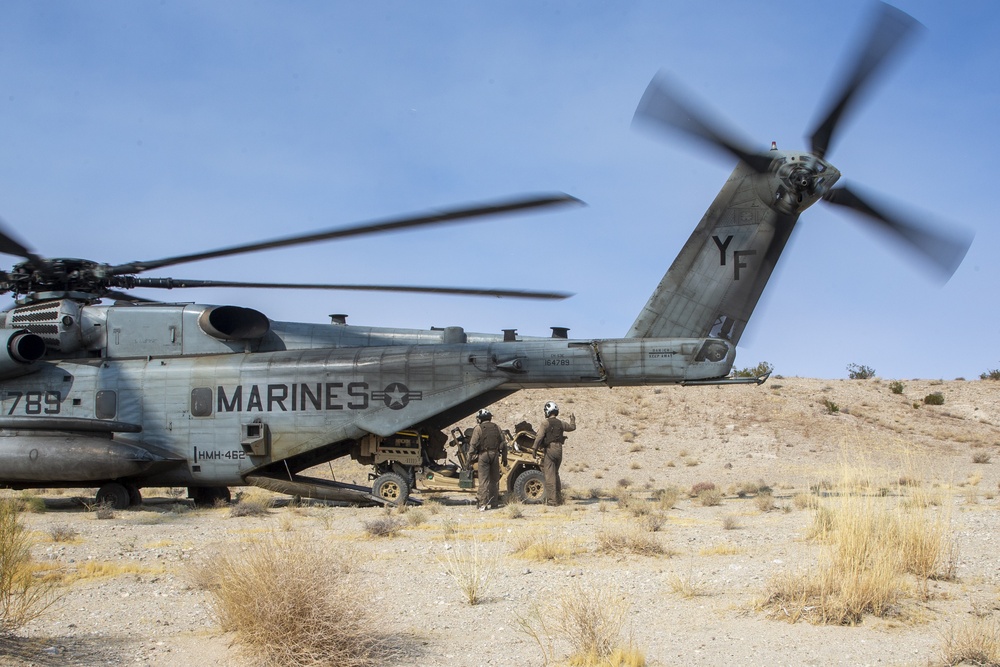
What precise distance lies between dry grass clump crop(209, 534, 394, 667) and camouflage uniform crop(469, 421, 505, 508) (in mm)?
9372

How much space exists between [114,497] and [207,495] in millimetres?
2134

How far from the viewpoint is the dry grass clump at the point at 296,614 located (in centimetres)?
583

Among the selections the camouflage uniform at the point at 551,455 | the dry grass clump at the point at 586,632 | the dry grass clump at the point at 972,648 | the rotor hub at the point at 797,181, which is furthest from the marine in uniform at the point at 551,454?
the dry grass clump at the point at 972,648

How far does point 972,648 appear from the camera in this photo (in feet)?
18.1

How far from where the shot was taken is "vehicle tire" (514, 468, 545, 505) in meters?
16.3

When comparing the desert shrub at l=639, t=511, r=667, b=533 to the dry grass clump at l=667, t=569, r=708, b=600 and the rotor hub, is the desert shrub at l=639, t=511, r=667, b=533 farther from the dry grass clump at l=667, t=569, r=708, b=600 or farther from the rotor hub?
the rotor hub

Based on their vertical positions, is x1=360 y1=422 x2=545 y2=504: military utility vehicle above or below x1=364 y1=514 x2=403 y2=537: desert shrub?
above

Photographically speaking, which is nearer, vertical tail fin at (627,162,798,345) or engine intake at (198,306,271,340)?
vertical tail fin at (627,162,798,345)

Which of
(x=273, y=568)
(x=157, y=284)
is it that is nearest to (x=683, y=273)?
(x=157, y=284)

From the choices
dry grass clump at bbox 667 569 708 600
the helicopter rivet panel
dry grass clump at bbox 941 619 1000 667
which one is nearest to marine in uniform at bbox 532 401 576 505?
dry grass clump at bbox 667 569 708 600

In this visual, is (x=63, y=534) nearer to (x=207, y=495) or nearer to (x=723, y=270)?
(x=207, y=495)

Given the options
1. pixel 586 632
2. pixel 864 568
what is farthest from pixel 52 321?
pixel 864 568

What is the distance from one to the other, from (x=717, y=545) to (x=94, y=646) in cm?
686

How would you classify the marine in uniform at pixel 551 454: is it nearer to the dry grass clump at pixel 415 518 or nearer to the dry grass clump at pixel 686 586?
the dry grass clump at pixel 415 518
